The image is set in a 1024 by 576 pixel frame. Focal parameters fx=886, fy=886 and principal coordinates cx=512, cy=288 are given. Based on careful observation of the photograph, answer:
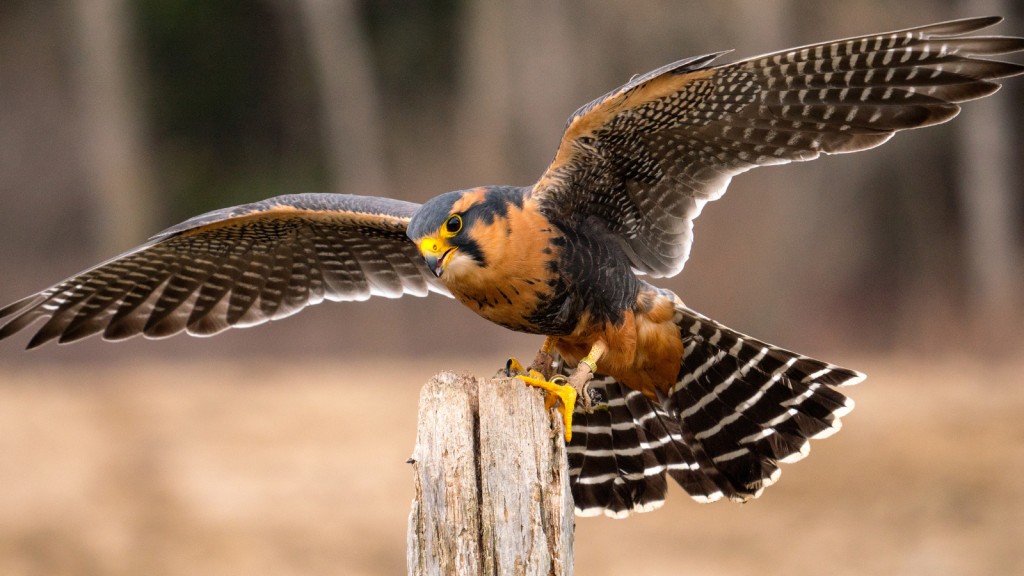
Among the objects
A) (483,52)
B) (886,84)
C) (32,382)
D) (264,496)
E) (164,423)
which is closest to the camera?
(886,84)

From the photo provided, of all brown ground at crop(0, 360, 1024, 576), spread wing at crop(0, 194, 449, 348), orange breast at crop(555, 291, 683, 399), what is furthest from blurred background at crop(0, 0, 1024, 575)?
orange breast at crop(555, 291, 683, 399)

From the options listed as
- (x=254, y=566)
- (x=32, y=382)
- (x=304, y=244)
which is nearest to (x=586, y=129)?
(x=304, y=244)

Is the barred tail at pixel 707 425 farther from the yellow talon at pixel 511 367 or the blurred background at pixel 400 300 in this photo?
the blurred background at pixel 400 300

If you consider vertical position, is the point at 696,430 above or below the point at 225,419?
above

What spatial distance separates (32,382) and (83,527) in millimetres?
3771

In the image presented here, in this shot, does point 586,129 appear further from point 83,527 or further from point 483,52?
point 483,52

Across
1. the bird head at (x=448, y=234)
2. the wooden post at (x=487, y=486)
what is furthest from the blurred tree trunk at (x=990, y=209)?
the wooden post at (x=487, y=486)

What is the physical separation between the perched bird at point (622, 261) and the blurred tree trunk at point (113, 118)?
32.8ft

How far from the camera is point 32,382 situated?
10922 millimetres

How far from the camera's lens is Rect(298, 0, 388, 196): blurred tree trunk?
48.3 feet

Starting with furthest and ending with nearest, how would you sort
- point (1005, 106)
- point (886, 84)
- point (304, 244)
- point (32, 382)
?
point (1005, 106), point (32, 382), point (304, 244), point (886, 84)

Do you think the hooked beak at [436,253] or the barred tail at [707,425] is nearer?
→ the hooked beak at [436,253]

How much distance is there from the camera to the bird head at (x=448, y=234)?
3.20 metres

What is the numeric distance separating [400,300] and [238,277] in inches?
356
